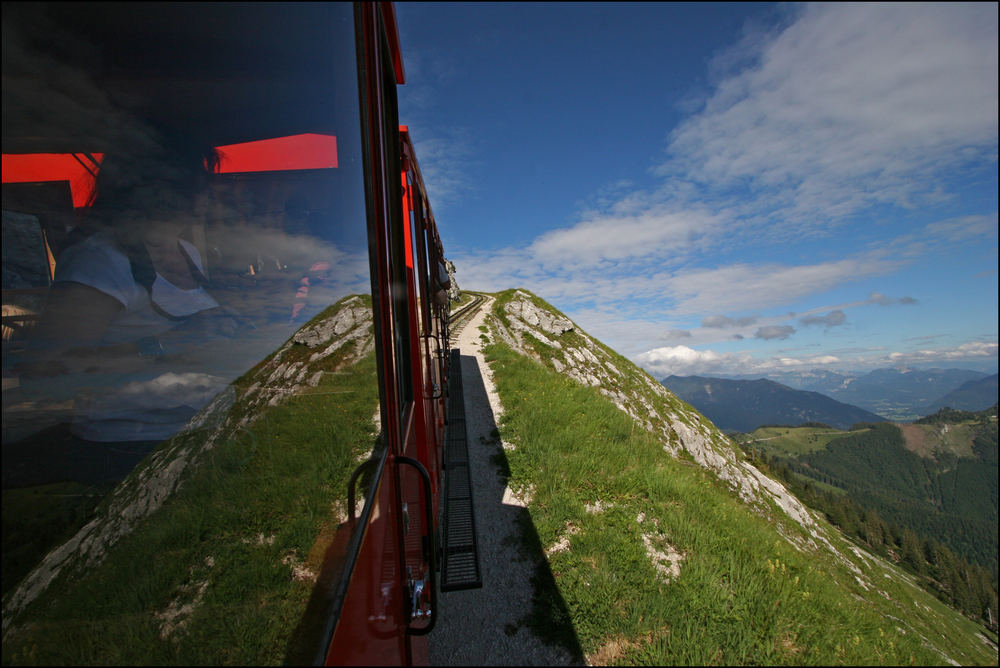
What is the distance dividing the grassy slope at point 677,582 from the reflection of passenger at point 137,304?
15.5 ft

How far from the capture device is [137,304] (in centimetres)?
64

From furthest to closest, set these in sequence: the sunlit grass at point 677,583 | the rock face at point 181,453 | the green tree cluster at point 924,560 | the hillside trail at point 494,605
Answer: the green tree cluster at point 924,560 → the hillside trail at point 494,605 → the sunlit grass at point 677,583 → the rock face at point 181,453

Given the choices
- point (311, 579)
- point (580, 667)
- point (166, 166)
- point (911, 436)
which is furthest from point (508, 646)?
point (911, 436)

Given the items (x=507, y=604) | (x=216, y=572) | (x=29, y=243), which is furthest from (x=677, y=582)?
(x=29, y=243)

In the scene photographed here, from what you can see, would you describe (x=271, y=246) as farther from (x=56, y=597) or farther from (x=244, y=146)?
(x=56, y=597)

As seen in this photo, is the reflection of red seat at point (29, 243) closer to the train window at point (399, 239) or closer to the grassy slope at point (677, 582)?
the train window at point (399, 239)

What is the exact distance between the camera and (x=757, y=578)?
4.60 m

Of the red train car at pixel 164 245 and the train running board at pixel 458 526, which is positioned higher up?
the red train car at pixel 164 245

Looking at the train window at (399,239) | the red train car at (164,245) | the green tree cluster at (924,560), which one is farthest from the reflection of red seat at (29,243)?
the green tree cluster at (924,560)

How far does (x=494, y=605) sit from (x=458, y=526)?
1032 millimetres

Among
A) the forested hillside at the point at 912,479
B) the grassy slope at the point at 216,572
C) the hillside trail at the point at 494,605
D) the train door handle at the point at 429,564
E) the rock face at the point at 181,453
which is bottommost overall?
the forested hillside at the point at 912,479

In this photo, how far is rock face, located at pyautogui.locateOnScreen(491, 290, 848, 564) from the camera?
63.7 ft

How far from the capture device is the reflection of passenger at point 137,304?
568 mm

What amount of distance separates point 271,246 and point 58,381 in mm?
464
